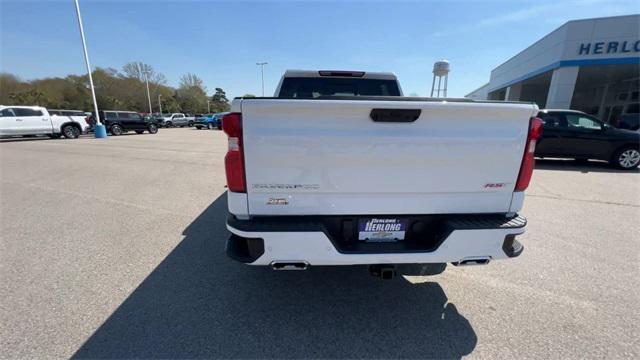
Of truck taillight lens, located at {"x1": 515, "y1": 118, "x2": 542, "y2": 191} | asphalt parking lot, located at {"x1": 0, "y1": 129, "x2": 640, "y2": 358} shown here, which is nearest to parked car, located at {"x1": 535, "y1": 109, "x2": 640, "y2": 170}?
asphalt parking lot, located at {"x1": 0, "y1": 129, "x2": 640, "y2": 358}

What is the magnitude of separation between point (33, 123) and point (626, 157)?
93.5 ft

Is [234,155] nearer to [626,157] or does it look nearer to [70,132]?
[626,157]

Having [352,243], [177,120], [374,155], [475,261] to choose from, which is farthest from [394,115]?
[177,120]

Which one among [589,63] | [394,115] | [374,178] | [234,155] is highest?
[589,63]

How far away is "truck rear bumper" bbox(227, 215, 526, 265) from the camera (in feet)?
6.33

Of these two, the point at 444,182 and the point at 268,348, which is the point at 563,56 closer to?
the point at 444,182

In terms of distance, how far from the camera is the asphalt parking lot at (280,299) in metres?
2.07

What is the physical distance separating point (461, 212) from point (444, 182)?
0.32m

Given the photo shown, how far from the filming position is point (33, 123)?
16.7 m

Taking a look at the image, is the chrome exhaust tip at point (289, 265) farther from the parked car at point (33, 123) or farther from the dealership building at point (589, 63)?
the parked car at point (33, 123)

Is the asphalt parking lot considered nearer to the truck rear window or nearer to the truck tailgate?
the truck tailgate

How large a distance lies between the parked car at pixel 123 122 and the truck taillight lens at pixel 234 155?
2640 cm

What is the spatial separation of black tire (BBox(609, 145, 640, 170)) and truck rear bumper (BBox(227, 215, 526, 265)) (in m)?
10.6

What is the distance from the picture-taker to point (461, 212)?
2.17 metres
